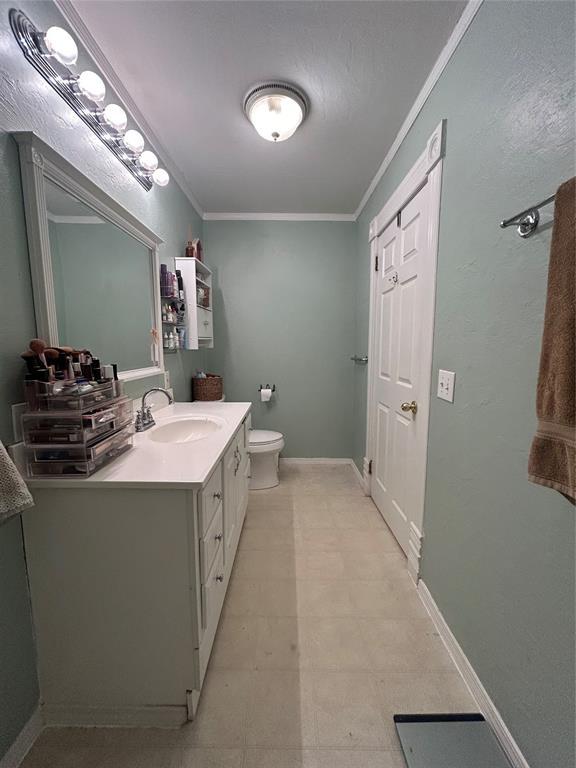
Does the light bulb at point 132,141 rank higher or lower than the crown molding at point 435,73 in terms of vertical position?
lower

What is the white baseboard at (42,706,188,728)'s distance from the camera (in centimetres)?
94

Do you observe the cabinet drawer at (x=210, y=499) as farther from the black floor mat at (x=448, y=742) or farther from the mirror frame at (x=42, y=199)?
the black floor mat at (x=448, y=742)

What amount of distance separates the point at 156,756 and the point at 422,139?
2518mm

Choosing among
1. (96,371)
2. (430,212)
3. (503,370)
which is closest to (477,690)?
(503,370)

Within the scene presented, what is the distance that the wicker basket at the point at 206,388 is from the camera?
241cm

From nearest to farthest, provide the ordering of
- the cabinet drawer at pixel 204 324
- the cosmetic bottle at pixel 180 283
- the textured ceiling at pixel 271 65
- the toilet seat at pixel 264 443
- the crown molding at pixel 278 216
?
1. the textured ceiling at pixel 271 65
2. the cosmetic bottle at pixel 180 283
3. the cabinet drawer at pixel 204 324
4. the toilet seat at pixel 264 443
5. the crown molding at pixel 278 216

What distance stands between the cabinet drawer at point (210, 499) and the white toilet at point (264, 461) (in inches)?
48.3

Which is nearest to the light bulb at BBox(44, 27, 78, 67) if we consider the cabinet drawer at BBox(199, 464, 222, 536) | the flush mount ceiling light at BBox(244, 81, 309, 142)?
the flush mount ceiling light at BBox(244, 81, 309, 142)

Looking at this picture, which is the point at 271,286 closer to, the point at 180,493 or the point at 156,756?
the point at 180,493

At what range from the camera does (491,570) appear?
0.95 metres

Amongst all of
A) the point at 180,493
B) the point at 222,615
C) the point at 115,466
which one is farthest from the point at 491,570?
the point at 115,466

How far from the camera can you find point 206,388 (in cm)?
242

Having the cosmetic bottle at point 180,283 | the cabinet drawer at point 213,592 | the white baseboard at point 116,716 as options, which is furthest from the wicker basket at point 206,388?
the white baseboard at point 116,716

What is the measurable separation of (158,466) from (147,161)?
1449mm
